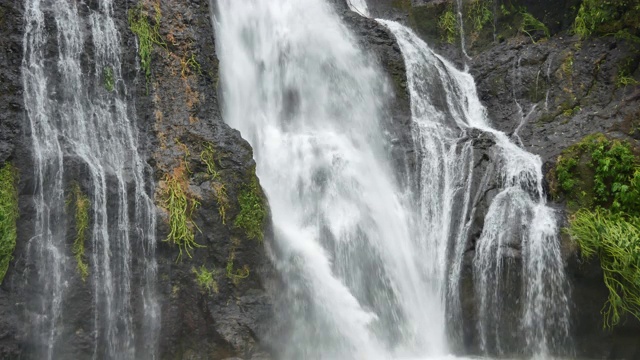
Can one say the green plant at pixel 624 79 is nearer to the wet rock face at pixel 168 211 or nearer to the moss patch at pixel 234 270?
the wet rock face at pixel 168 211

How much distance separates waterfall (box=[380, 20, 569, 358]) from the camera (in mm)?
9008

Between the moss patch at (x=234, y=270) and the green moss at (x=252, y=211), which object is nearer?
the moss patch at (x=234, y=270)

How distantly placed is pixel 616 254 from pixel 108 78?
337 inches

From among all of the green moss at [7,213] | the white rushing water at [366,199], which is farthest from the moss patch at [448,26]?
the green moss at [7,213]

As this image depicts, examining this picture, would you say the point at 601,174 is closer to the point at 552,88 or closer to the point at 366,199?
the point at 552,88

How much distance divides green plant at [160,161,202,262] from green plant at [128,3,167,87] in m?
2.05

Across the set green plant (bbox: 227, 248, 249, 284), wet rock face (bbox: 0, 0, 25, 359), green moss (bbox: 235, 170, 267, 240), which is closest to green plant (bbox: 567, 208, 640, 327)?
green moss (bbox: 235, 170, 267, 240)

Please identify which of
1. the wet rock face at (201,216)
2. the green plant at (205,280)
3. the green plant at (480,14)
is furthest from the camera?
the green plant at (480,14)

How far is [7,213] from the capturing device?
7.28m

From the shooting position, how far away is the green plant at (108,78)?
897 cm

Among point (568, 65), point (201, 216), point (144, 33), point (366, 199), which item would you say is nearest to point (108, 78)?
point (144, 33)

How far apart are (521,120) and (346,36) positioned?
15.1 feet

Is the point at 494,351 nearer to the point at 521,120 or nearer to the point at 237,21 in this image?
the point at 521,120

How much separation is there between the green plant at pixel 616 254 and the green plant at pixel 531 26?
671 cm
